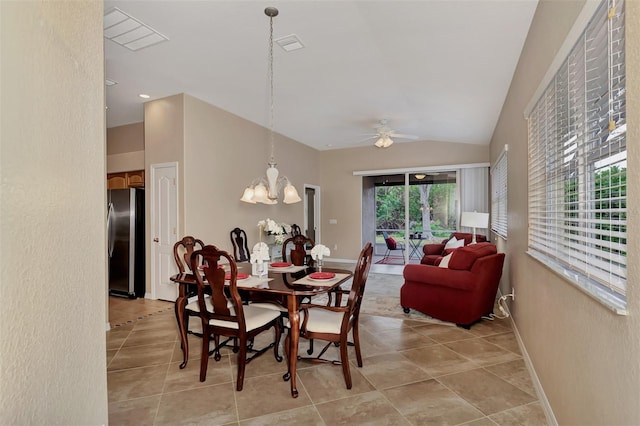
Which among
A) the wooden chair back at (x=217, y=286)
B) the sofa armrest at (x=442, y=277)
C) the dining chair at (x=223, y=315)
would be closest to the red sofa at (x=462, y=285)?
the sofa armrest at (x=442, y=277)

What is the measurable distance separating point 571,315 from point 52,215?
2.13 m

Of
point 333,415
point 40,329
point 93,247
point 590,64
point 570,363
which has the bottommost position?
point 333,415

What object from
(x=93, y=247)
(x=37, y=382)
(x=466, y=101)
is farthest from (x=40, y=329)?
(x=466, y=101)

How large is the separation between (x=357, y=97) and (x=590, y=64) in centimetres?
324

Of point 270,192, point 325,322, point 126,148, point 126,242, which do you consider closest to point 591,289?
point 325,322

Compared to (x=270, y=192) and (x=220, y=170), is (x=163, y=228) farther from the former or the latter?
(x=270, y=192)

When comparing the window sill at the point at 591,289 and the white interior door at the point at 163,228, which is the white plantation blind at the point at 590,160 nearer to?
the window sill at the point at 591,289

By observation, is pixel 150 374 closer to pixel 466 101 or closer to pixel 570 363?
pixel 570 363

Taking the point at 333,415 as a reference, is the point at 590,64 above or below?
above

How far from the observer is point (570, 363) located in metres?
1.67

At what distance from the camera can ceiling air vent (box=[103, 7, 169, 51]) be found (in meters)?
2.78

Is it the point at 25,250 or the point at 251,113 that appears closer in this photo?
the point at 25,250

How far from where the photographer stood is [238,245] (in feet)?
17.1

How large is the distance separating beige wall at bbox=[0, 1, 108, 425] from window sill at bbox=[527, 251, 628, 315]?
164cm
